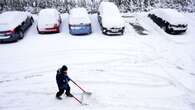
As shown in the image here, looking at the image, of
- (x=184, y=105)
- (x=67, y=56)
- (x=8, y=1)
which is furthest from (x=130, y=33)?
(x=8, y=1)

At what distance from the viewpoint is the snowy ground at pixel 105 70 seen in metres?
11.2

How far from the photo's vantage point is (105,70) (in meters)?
14.1

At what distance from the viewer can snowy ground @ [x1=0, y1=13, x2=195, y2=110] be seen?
11.2m

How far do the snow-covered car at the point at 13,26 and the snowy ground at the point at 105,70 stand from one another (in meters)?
0.47

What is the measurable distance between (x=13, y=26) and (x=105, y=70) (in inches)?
308

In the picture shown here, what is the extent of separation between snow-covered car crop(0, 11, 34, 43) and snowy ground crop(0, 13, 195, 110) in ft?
1.55

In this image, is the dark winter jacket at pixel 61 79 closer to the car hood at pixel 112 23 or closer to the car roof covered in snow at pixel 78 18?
the car hood at pixel 112 23

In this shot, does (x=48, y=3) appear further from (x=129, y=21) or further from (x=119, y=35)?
(x=119, y=35)

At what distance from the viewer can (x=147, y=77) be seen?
1341 centimetres

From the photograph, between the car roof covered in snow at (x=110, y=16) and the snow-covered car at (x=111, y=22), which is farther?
the car roof covered in snow at (x=110, y=16)

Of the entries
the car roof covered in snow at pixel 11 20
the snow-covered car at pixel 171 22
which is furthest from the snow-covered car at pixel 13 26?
the snow-covered car at pixel 171 22

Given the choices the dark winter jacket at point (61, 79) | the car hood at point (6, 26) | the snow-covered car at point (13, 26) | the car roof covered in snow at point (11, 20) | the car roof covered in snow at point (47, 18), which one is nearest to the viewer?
the dark winter jacket at point (61, 79)

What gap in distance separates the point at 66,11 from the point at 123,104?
1626 cm

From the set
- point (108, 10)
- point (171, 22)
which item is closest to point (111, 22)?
point (108, 10)
